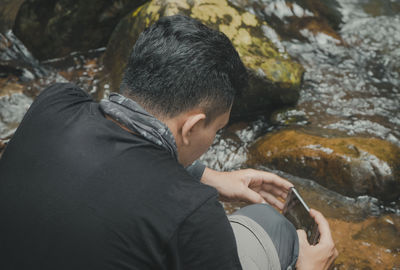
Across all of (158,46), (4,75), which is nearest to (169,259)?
(158,46)

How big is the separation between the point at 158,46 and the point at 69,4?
4510 mm

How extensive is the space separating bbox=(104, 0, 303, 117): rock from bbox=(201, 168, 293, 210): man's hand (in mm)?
1729

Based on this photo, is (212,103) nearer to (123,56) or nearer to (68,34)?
(123,56)

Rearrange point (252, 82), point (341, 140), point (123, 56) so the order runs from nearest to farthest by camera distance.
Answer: point (341, 140)
point (252, 82)
point (123, 56)

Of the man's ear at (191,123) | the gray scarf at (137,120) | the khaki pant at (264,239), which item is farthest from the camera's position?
the khaki pant at (264,239)

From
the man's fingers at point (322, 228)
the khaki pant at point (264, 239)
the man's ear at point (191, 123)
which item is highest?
the man's ear at point (191, 123)

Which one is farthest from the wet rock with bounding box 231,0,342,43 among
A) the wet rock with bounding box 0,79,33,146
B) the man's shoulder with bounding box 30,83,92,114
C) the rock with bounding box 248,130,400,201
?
the man's shoulder with bounding box 30,83,92,114

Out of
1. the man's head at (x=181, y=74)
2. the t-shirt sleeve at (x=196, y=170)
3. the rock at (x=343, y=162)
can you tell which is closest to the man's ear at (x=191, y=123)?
the man's head at (x=181, y=74)

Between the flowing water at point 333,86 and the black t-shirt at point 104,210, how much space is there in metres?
2.07

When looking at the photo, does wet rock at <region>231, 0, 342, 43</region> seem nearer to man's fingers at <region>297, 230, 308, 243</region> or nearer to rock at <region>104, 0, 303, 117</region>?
rock at <region>104, 0, 303, 117</region>

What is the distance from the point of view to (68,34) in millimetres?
5473

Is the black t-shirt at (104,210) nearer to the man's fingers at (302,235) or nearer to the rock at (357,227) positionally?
the man's fingers at (302,235)

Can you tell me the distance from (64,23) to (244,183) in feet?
13.9

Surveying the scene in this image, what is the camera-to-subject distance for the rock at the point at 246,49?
13.9 ft
